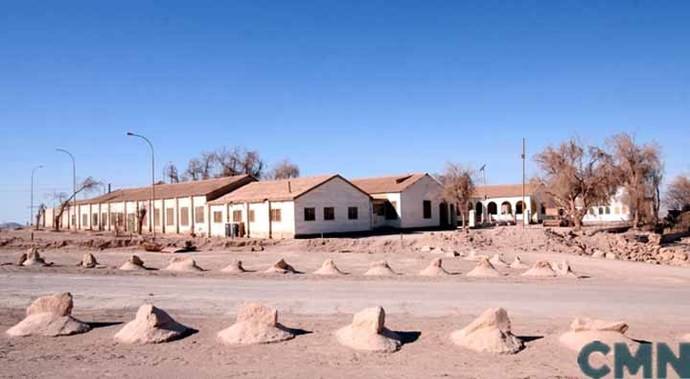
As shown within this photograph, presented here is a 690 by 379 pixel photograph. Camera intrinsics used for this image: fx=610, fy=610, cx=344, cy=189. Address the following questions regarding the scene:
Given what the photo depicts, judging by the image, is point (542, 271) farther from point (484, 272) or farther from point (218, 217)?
point (218, 217)

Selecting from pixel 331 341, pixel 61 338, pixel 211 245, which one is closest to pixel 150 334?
pixel 61 338

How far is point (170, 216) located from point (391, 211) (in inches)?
839

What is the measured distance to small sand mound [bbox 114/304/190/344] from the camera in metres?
10.3

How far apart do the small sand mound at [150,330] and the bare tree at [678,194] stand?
7318 cm

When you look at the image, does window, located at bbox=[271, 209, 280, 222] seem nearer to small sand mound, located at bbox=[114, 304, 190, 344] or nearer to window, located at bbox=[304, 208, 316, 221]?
window, located at bbox=[304, 208, 316, 221]

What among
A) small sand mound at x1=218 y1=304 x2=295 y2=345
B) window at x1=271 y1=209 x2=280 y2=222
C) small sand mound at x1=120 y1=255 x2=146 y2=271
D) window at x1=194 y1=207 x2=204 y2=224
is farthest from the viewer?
window at x1=194 y1=207 x2=204 y2=224

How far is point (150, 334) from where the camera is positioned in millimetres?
10312

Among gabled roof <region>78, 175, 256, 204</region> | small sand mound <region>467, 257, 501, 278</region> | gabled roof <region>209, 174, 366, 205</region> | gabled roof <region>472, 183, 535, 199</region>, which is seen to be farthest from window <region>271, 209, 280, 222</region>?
gabled roof <region>472, 183, 535, 199</region>

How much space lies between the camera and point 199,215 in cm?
5444

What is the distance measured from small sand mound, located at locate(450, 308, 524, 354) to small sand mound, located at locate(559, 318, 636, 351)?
2.58 ft

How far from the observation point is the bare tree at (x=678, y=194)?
71.3 metres

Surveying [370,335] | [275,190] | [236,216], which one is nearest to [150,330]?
[370,335]

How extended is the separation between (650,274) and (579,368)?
1784 cm

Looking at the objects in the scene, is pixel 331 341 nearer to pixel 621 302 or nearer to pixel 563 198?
pixel 621 302
